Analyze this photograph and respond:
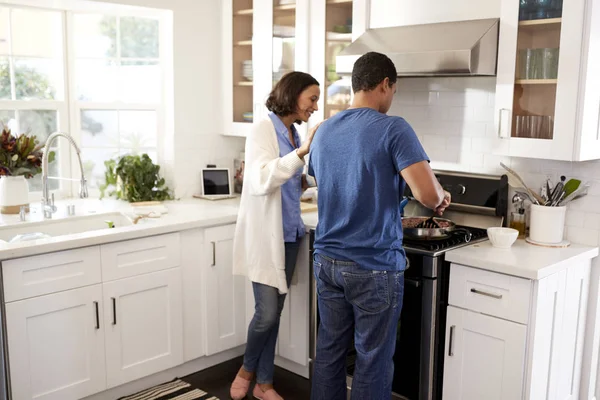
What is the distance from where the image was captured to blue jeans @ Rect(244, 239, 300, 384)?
311 cm

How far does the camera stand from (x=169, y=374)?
345 cm

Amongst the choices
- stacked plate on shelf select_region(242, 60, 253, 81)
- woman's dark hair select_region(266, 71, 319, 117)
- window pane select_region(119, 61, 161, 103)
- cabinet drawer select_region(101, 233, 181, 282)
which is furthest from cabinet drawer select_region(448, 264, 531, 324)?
window pane select_region(119, 61, 161, 103)

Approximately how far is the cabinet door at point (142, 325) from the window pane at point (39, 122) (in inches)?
47.9

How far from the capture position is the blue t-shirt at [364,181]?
7.39 ft

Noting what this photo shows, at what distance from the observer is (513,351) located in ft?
8.39

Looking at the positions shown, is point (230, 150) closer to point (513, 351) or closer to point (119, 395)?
point (119, 395)

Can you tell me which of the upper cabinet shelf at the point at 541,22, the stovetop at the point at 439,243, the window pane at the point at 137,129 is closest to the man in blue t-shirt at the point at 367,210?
the stovetop at the point at 439,243

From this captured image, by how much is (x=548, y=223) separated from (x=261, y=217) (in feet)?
4.21

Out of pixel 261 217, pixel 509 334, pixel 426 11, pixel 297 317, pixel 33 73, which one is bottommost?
pixel 297 317

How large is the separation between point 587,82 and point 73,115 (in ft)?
9.24

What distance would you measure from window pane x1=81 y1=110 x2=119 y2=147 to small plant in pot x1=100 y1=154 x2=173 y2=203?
152mm

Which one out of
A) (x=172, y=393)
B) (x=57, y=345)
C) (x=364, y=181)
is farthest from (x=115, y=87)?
(x=364, y=181)

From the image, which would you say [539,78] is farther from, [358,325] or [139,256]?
[139,256]

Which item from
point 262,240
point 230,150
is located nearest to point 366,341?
point 262,240
